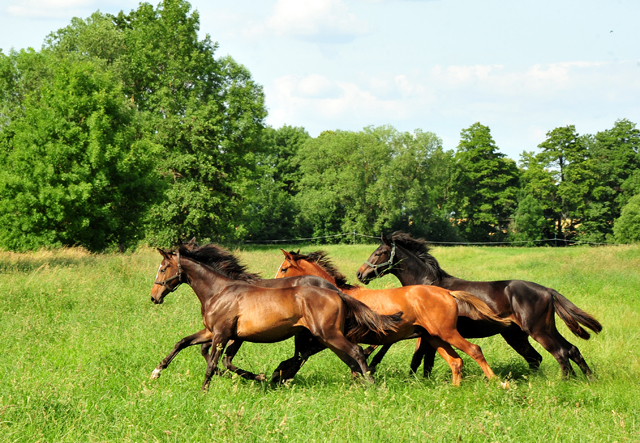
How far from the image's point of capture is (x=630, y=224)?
4178 centimetres

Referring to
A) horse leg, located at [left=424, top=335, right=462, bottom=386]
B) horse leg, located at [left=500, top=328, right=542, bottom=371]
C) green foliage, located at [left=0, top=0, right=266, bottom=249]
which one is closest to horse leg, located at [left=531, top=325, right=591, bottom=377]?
horse leg, located at [left=500, top=328, right=542, bottom=371]

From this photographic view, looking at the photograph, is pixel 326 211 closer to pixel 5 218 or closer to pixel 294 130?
pixel 294 130

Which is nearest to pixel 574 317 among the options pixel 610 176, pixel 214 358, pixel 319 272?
pixel 319 272

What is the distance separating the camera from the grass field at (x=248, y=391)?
4301mm

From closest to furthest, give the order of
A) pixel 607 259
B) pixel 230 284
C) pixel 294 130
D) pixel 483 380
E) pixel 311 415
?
pixel 311 415 < pixel 483 380 < pixel 230 284 < pixel 607 259 < pixel 294 130

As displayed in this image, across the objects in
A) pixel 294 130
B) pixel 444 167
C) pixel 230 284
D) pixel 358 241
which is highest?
pixel 294 130

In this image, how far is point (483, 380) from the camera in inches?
230

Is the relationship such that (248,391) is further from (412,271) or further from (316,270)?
(412,271)

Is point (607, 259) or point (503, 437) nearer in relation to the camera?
point (503, 437)

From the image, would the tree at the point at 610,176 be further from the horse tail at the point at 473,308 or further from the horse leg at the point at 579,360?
the horse tail at the point at 473,308

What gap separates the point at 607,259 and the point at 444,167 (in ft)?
98.3

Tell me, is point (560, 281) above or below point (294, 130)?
below

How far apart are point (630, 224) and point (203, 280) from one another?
144 feet

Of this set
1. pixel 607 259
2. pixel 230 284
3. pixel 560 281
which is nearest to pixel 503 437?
pixel 230 284
